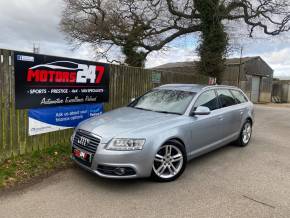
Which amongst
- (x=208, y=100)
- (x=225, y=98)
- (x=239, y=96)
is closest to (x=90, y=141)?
(x=208, y=100)

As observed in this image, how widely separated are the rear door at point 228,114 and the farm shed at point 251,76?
64.8ft

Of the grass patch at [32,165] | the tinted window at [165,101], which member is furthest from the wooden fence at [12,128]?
the tinted window at [165,101]

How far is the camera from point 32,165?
4699 millimetres

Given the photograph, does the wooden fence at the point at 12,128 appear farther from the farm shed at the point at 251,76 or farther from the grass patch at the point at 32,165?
the farm shed at the point at 251,76

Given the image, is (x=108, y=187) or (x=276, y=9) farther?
(x=276, y=9)

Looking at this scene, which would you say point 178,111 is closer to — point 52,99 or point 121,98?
point 52,99

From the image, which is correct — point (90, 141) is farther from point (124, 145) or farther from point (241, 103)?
point (241, 103)

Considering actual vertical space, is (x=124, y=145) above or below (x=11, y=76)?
below


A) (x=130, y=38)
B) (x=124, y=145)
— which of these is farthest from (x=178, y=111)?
(x=130, y=38)

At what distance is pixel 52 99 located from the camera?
18.1 feet

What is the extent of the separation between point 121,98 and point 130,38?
1080 cm

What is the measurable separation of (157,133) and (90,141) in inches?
40.3

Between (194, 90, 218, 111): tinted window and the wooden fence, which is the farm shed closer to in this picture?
(194, 90, 218, 111): tinted window

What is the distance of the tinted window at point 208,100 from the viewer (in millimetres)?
5054
